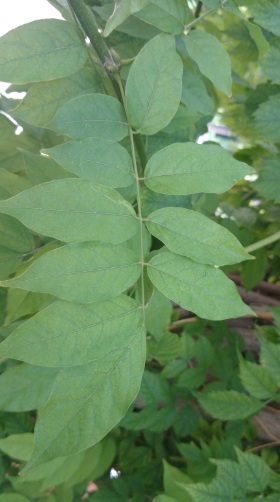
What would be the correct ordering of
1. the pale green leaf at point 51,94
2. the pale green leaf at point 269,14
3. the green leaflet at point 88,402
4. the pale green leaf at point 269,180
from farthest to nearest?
the pale green leaf at point 269,180
the pale green leaf at point 269,14
the pale green leaf at point 51,94
the green leaflet at point 88,402

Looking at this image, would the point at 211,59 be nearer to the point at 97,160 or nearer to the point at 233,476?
the point at 97,160

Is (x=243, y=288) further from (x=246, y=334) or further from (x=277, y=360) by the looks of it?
(x=277, y=360)

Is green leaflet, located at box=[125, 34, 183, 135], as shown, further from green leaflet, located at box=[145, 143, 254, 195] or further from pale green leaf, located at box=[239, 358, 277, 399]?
pale green leaf, located at box=[239, 358, 277, 399]

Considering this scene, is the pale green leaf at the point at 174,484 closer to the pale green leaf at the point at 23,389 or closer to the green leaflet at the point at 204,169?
the pale green leaf at the point at 23,389

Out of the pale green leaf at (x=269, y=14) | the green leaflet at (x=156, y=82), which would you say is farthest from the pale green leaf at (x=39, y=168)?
the pale green leaf at (x=269, y=14)

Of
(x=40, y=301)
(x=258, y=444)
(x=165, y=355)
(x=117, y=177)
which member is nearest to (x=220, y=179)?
(x=117, y=177)

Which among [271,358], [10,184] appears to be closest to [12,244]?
[10,184]

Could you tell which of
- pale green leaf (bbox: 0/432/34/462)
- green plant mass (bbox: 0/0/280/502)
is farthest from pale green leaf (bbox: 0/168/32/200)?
pale green leaf (bbox: 0/432/34/462)
